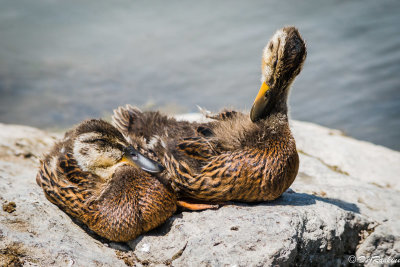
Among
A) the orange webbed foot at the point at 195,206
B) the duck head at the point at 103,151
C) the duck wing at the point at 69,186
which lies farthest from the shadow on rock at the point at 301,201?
the duck wing at the point at 69,186

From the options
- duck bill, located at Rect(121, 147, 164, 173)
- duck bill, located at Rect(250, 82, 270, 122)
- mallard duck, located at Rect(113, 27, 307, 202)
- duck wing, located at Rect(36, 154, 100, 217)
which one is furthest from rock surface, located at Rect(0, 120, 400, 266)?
duck bill, located at Rect(250, 82, 270, 122)

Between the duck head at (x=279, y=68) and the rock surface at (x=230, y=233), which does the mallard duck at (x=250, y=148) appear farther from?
the rock surface at (x=230, y=233)

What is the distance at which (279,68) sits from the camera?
4324 mm

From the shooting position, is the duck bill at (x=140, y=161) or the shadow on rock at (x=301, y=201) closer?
the duck bill at (x=140, y=161)

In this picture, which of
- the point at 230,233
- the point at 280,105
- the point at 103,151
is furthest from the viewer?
the point at 280,105

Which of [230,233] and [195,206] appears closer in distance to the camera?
[230,233]

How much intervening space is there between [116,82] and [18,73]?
9.58 ft

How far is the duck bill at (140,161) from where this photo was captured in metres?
4.29

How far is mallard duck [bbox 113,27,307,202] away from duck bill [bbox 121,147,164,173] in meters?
0.21

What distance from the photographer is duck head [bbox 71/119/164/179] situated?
4414mm

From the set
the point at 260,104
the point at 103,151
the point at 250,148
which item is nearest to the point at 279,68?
the point at 260,104

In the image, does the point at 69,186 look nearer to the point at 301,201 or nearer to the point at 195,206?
the point at 195,206

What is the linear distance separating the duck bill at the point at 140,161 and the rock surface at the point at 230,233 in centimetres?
61

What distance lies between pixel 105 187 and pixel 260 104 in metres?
1.99
